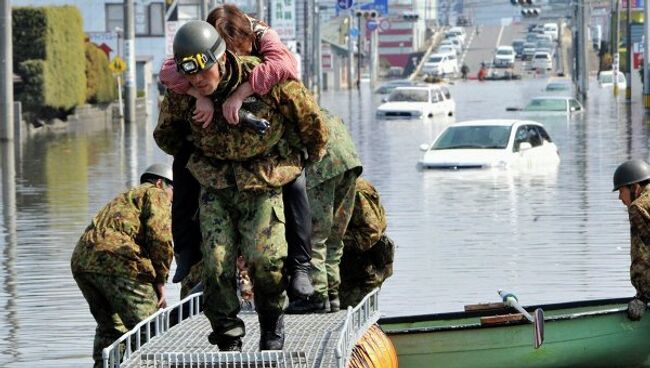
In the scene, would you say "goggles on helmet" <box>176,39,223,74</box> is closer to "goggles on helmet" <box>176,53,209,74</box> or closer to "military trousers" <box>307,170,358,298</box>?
"goggles on helmet" <box>176,53,209,74</box>

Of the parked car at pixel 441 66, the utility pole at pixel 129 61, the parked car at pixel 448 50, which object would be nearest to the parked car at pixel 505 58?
the parked car at pixel 441 66

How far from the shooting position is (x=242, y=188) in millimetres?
7766

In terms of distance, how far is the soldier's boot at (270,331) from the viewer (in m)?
7.93

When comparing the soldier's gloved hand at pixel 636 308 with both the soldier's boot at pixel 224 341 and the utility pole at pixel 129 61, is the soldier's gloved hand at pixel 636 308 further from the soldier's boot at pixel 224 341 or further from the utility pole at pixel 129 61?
the utility pole at pixel 129 61

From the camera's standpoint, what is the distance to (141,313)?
9547mm

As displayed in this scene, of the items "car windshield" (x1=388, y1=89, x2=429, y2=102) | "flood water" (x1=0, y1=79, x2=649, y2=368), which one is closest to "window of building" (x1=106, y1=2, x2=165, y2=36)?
"car windshield" (x1=388, y1=89, x2=429, y2=102)

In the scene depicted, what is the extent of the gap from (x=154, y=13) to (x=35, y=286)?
68965 millimetres

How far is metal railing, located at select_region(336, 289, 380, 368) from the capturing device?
7.50 m

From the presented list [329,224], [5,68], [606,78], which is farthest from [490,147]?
[606,78]

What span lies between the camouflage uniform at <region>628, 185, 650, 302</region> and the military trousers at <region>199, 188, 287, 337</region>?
3.60 m

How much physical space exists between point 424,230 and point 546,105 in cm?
3798

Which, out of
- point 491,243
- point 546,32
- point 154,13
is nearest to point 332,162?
point 491,243

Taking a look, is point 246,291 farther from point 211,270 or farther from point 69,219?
point 69,219

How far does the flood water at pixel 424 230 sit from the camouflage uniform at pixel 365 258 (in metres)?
2.32
